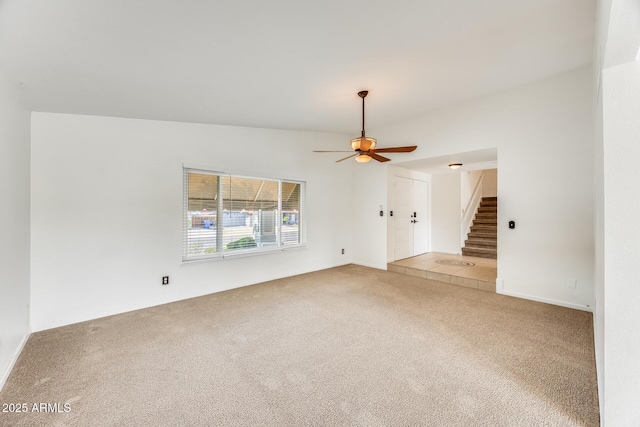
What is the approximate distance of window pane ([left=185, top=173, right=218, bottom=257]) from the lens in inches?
154

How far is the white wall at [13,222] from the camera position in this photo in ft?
6.94

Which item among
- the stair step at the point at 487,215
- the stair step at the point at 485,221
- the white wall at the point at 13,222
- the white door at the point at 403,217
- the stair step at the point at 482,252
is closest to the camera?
the white wall at the point at 13,222

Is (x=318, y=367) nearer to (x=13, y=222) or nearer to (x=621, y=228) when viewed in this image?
(x=621, y=228)

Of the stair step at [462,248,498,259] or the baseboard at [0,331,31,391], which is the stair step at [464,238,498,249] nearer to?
the stair step at [462,248,498,259]

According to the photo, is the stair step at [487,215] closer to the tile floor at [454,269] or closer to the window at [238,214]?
the tile floor at [454,269]

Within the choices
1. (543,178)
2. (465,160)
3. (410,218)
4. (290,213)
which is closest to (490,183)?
(410,218)

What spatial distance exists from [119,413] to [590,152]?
5.32 meters

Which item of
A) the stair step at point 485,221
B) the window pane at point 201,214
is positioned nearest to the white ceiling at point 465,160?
the stair step at point 485,221

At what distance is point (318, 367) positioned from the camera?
2168 mm

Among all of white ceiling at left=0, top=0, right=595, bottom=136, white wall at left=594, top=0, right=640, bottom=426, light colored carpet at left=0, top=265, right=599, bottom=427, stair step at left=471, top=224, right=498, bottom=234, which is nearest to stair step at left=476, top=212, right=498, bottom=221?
stair step at left=471, top=224, right=498, bottom=234

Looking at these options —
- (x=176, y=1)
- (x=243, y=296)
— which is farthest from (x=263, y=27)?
(x=243, y=296)

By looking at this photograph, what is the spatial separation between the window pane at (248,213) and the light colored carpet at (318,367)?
4.10 feet

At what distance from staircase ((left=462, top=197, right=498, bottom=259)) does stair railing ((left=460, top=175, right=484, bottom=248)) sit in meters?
0.12

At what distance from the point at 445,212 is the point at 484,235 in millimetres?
1045
